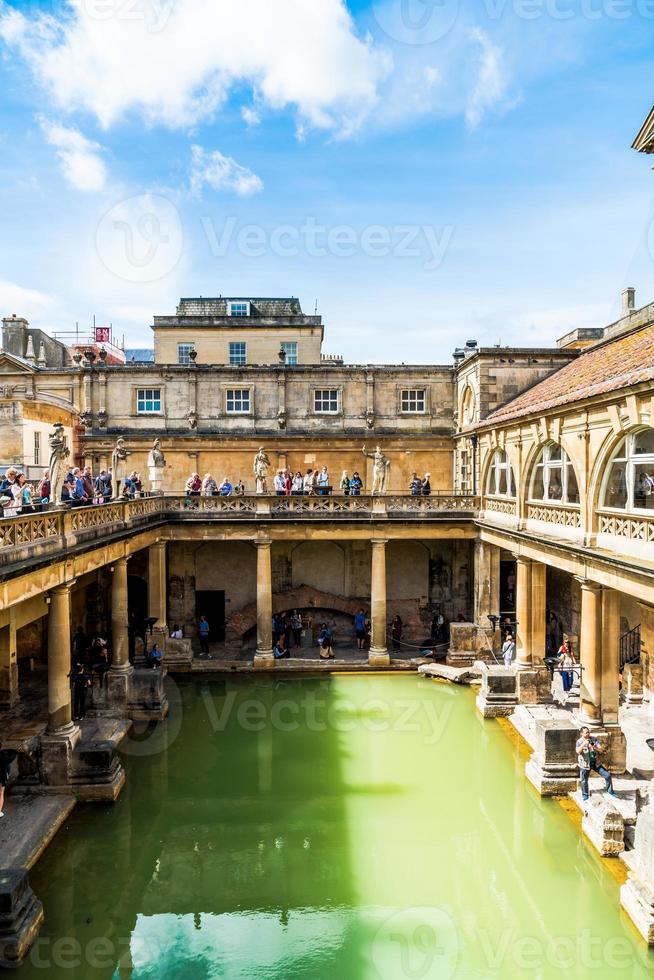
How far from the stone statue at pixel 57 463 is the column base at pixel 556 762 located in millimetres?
12798

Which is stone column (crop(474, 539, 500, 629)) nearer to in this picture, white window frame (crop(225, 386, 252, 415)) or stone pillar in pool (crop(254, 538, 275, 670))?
stone pillar in pool (crop(254, 538, 275, 670))

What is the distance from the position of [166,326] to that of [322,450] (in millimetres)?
11915

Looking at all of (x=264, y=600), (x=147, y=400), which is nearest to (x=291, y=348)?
(x=147, y=400)

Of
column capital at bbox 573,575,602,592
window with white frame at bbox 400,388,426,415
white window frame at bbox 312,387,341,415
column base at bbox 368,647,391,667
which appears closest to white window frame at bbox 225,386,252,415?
white window frame at bbox 312,387,341,415

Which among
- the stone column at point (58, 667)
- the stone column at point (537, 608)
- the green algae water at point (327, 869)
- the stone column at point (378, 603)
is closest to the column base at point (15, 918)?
the green algae water at point (327, 869)

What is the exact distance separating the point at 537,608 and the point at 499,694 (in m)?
2.97

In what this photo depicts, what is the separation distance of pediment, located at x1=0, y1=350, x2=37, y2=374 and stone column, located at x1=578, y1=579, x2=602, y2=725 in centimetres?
2547

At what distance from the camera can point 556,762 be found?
50.5ft

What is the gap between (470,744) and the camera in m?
18.1

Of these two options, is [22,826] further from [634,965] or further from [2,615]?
[634,965]

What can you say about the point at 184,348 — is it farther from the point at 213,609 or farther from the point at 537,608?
the point at 537,608

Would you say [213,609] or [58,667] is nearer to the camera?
[58,667]

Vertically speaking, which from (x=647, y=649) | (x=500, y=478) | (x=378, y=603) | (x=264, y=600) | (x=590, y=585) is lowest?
(x=647, y=649)

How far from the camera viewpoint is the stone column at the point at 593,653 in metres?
15.9
